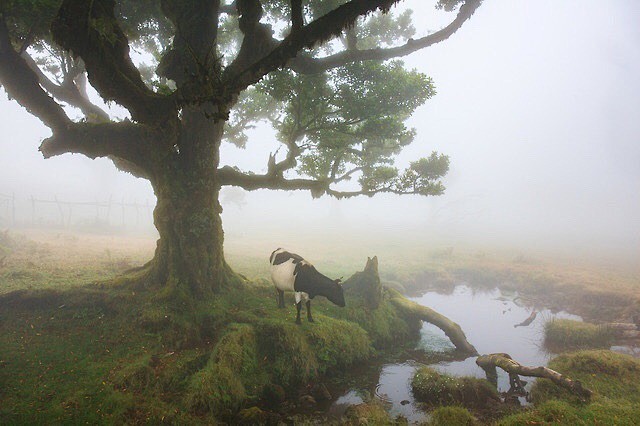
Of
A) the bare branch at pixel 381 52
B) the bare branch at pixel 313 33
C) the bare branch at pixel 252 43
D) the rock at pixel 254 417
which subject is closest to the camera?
the bare branch at pixel 313 33

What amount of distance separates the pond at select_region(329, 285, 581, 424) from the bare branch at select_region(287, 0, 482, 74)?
1029 centimetres

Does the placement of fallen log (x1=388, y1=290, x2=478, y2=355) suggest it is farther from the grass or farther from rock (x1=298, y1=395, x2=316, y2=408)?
rock (x1=298, y1=395, x2=316, y2=408)

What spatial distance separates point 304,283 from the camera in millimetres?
10469

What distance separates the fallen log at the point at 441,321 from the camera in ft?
42.2

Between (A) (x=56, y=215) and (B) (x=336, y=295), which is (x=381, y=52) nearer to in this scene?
(B) (x=336, y=295)

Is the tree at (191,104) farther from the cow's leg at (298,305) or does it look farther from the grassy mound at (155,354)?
the cow's leg at (298,305)

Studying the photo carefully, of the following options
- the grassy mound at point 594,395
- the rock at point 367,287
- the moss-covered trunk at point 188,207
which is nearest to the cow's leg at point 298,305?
the moss-covered trunk at point 188,207

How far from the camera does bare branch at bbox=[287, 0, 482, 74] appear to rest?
8594 mm

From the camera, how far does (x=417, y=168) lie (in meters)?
Answer: 13.4

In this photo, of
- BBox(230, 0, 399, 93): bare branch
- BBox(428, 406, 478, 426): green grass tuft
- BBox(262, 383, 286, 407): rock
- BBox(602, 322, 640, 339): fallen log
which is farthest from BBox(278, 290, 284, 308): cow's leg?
BBox(602, 322, 640, 339): fallen log

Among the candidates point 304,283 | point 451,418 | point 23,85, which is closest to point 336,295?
point 304,283

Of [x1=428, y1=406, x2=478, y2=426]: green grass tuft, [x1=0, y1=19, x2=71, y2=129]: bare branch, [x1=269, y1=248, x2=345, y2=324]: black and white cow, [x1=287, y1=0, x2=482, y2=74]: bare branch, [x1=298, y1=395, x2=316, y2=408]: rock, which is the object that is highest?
[x1=287, y1=0, x2=482, y2=74]: bare branch

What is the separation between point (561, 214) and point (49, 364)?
13461 cm

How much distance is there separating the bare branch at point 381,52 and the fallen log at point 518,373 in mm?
9950
